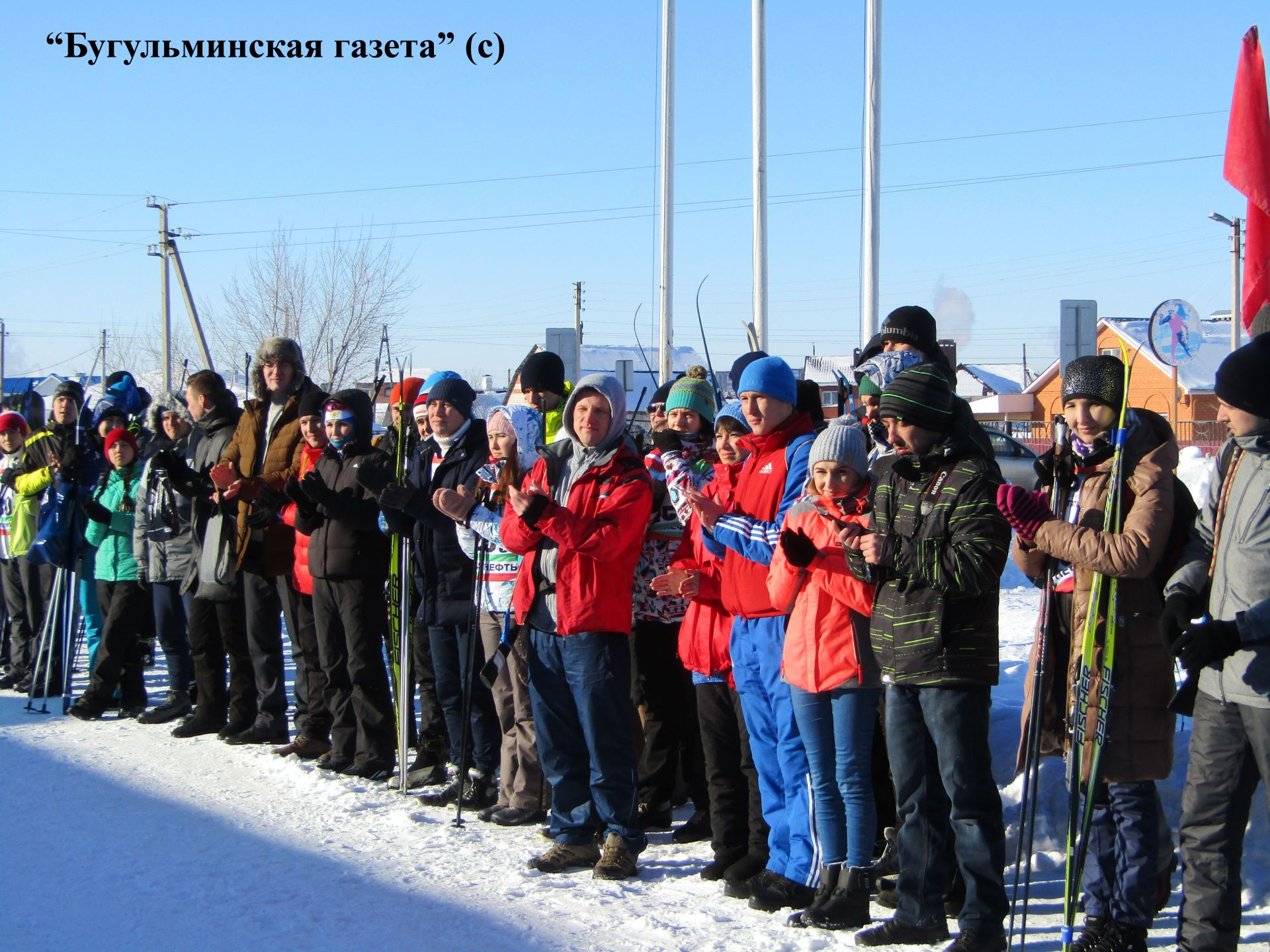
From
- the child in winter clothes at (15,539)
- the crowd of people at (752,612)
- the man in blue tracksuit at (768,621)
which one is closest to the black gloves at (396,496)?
the crowd of people at (752,612)

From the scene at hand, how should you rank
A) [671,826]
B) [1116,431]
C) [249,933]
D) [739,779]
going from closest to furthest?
[1116,431] → [249,933] → [739,779] → [671,826]

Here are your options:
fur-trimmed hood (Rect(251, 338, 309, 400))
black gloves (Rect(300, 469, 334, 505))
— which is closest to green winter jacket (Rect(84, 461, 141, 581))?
fur-trimmed hood (Rect(251, 338, 309, 400))

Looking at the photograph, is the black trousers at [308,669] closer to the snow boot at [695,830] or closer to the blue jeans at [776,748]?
the snow boot at [695,830]

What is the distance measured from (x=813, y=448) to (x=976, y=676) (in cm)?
107

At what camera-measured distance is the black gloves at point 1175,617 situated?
11.6 feet

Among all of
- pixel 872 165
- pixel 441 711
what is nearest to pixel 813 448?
pixel 441 711

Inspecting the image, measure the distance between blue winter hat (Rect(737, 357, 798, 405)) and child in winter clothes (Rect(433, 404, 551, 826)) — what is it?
1.34m

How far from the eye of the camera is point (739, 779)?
508 centimetres

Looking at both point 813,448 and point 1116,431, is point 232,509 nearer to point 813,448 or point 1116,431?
point 813,448

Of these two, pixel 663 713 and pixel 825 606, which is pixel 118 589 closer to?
pixel 663 713

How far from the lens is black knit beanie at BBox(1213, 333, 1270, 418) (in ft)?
11.6

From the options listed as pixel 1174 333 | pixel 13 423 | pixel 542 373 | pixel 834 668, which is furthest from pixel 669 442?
pixel 13 423

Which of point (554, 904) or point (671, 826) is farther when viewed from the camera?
point (671, 826)

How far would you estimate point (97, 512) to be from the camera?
8.50 meters
